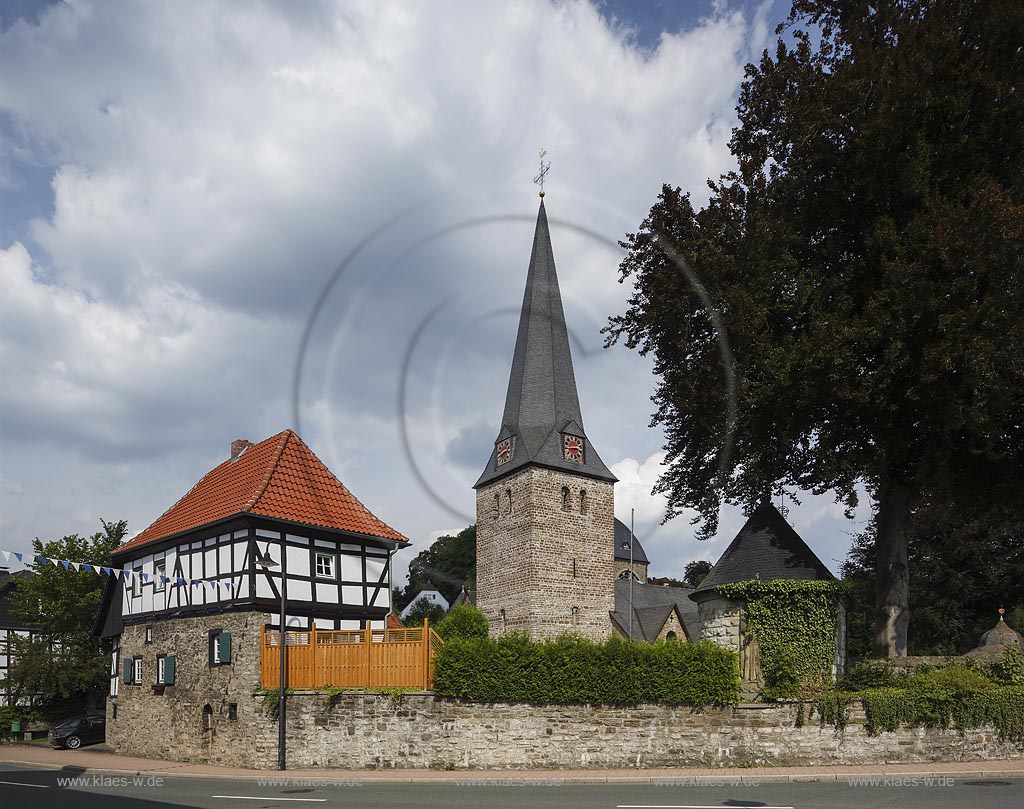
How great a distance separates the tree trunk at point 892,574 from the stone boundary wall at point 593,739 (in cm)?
423

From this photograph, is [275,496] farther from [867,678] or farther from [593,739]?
[867,678]

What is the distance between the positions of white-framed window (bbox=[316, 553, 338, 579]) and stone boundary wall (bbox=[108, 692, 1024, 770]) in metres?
6.73

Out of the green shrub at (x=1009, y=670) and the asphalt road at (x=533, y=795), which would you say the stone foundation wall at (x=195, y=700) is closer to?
the asphalt road at (x=533, y=795)

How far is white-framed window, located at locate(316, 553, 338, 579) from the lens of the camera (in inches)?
1030

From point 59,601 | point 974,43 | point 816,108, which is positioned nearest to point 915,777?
point 816,108

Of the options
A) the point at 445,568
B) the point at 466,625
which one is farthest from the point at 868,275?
the point at 445,568

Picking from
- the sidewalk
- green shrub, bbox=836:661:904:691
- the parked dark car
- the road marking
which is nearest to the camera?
the road marking

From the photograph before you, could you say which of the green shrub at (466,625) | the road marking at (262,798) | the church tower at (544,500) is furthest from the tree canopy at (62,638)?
the road marking at (262,798)

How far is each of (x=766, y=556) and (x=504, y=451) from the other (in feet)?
80.5

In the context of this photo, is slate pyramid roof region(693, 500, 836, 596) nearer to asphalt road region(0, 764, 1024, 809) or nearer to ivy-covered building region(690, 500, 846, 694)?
ivy-covered building region(690, 500, 846, 694)

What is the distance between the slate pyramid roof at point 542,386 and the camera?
4547 centimetres

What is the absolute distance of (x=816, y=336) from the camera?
19.3 metres

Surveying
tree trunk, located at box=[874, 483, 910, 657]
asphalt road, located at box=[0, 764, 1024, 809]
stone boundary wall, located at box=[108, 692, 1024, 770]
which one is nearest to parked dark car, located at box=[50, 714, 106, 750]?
asphalt road, located at box=[0, 764, 1024, 809]

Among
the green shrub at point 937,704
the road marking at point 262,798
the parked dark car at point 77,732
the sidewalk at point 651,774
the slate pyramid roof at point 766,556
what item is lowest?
the parked dark car at point 77,732
